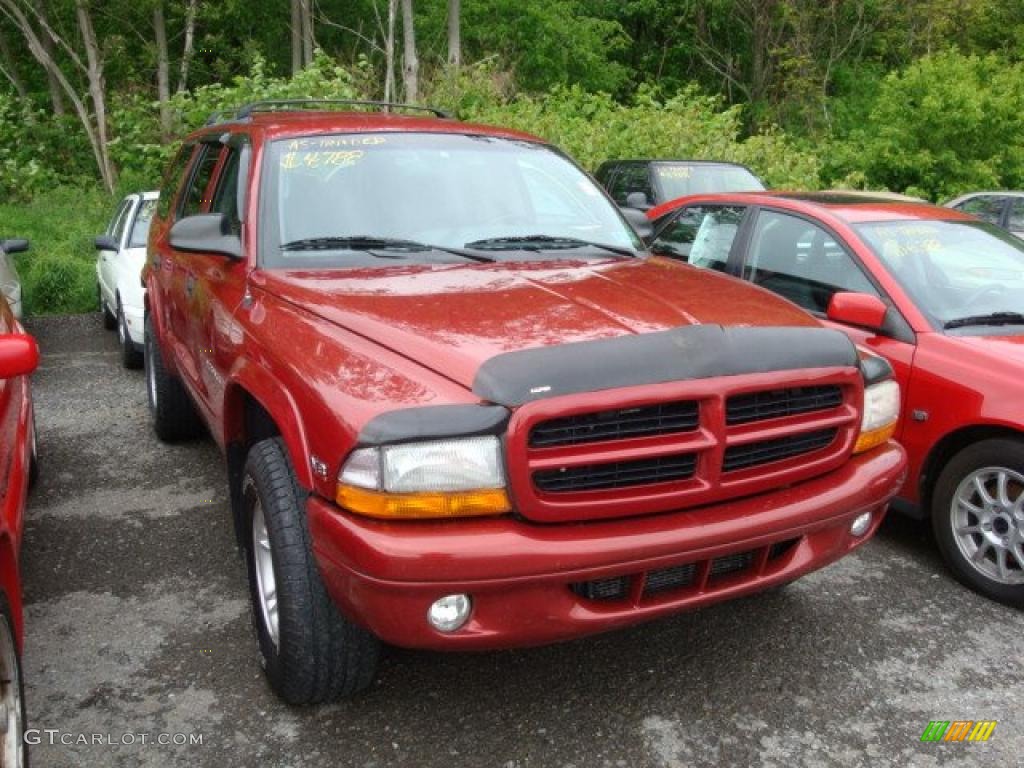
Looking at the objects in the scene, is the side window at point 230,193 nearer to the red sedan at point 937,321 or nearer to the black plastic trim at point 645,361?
the black plastic trim at point 645,361

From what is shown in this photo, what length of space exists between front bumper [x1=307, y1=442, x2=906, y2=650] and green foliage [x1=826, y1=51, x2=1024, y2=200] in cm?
1405

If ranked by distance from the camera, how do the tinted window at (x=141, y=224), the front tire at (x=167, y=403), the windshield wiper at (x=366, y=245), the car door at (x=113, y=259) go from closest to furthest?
the windshield wiper at (x=366, y=245) → the front tire at (x=167, y=403) → the tinted window at (x=141, y=224) → the car door at (x=113, y=259)

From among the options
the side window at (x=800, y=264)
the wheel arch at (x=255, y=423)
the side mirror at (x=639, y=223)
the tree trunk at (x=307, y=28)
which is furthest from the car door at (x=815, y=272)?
the tree trunk at (x=307, y=28)

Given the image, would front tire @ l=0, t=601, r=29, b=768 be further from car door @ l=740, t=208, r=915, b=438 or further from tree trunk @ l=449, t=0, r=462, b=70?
tree trunk @ l=449, t=0, r=462, b=70

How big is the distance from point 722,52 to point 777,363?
108 feet

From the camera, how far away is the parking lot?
281cm

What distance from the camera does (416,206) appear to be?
3.70m

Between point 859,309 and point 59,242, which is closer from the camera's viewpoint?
point 859,309

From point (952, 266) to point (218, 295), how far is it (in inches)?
137

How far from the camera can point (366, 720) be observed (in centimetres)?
293

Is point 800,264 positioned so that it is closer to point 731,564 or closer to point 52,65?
point 731,564

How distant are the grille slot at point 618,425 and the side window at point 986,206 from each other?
33.9ft

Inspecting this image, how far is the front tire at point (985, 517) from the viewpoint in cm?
Answer: 372

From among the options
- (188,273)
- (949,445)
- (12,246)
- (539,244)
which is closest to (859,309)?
(949,445)
